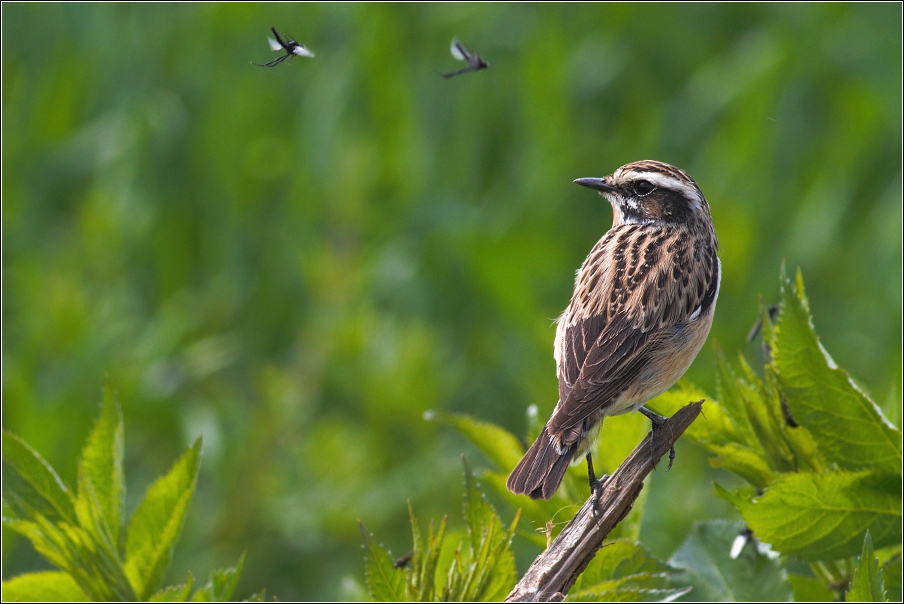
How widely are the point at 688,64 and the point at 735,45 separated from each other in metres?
0.54

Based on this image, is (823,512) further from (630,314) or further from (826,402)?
(630,314)

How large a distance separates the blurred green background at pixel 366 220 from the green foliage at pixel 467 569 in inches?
110

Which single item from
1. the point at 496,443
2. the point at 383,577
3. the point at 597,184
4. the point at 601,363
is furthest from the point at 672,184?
the point at 383,577

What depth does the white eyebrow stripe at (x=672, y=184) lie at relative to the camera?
9.36 feet

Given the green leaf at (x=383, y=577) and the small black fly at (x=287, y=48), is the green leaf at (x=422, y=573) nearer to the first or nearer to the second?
the green leaf at (x=383, y=577)

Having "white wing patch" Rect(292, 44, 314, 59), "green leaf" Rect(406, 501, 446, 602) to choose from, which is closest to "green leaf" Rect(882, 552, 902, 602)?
"green leaf" Rect(406, 501, 446, 602)

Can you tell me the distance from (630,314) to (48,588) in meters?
1.38

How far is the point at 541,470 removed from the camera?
2027 millimetres

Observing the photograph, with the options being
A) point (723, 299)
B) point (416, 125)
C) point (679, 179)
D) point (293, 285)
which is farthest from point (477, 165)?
point (679, 179)

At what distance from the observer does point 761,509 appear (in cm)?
207

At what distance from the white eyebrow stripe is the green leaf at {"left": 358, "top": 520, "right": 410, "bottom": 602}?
133 centimetres

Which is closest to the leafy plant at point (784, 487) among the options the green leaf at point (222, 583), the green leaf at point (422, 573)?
the green leaf at point (422, 573)

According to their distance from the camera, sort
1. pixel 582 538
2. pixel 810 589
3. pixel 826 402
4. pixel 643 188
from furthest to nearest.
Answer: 1. pixel 643 188
2. pixel 810 589
3. pixel 826 402
4. pixel 582 538

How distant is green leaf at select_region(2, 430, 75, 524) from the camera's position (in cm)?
214
